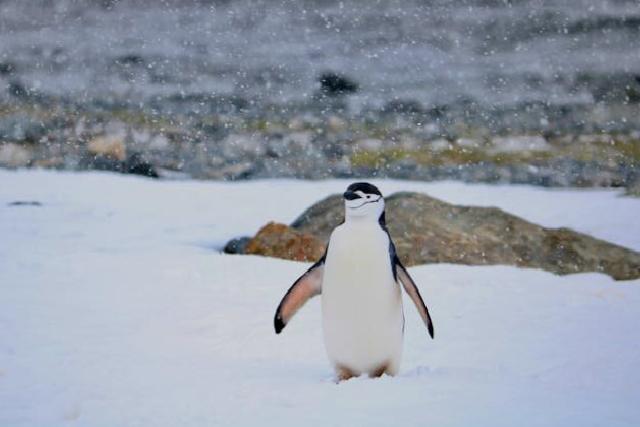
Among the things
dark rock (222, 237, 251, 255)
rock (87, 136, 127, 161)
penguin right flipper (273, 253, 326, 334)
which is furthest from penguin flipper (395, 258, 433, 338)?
rock (87, 136, 127, 161)

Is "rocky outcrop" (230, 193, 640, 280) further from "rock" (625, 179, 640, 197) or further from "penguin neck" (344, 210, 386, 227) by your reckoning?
"rock" (625, 179, 640, 197)

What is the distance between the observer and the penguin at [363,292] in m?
3.43

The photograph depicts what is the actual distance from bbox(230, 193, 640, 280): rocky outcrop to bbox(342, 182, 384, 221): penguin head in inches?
132

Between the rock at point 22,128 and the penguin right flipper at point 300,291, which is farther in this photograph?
the rock at point 22,128

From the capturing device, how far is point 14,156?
14.0 metres

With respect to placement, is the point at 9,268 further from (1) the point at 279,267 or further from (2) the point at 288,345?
(2) the point at 288,345

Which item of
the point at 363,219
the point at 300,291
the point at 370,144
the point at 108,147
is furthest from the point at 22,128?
the point at 363,219

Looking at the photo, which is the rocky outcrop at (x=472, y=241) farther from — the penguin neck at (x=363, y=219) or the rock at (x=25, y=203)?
the rock at (x=25, y=203)

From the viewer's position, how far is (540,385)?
3387 mm

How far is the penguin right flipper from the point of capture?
3662mm

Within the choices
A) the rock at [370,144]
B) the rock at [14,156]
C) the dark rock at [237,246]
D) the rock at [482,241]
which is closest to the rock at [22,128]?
the rock at [14,156]

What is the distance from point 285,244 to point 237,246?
0.62 metres

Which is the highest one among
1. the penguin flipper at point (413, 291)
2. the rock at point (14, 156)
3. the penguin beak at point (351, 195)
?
the penguin beak at point (351, 195)

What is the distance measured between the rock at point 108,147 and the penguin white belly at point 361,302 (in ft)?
35.9
